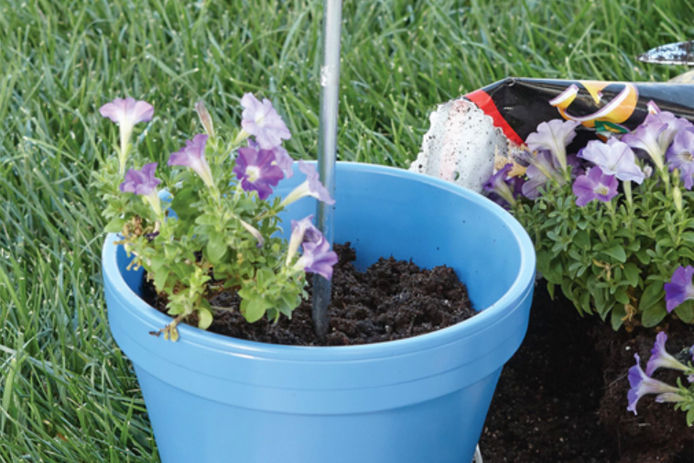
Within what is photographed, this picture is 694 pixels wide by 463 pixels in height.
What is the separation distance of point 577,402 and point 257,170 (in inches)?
31.5

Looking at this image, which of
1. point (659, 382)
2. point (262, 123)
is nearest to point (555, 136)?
point (659, 382)

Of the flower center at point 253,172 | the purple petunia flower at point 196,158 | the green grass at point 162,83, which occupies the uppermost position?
the purple petunia flower at point 196,158

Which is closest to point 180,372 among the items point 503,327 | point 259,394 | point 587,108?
point 259,394

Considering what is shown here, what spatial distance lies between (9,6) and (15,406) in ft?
4.65

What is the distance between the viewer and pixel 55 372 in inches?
57.7

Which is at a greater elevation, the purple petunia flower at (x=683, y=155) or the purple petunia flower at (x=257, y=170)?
the purple petunia flower at (x=257, y=170)

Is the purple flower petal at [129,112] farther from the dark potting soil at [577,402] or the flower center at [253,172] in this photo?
the dark potting soil at [577,402]

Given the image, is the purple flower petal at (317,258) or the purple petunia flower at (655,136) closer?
the purple flower petal at (317,258)

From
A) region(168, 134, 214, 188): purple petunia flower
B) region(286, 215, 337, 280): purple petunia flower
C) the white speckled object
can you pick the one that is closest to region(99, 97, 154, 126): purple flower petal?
region(168, 134, 214, 188): purple petunia flower

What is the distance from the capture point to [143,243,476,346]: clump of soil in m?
1.12

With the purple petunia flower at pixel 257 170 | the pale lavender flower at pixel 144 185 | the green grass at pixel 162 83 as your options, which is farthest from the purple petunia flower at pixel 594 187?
the green grass at pixel 162 83

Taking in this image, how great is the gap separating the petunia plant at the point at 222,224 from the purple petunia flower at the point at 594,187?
453 mm

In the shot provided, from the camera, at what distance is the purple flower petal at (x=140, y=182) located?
98 cm

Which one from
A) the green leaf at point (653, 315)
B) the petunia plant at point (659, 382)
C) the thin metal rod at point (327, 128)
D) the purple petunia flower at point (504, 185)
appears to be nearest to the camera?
the thin metal rod at point (327, 128)
